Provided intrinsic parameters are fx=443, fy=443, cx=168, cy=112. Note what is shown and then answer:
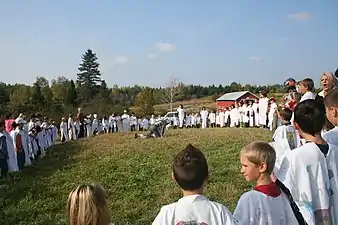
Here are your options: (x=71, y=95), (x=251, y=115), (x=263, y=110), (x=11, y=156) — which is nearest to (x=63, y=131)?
(x=251, y=115)

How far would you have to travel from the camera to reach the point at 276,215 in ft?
→ 10.5

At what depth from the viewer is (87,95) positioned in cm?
7562

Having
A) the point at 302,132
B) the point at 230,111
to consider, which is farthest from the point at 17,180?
the point at 230,111

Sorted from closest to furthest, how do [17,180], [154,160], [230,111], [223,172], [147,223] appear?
[147,223] < [223,172] < [17,180] < [154,160] < [230,111]

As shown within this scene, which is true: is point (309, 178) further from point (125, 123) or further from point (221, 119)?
point (125, 123)

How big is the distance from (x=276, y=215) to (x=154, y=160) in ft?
34.8

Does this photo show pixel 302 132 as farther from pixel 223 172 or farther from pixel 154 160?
pixel 154 160

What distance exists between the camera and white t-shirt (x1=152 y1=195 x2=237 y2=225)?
282 centimetres

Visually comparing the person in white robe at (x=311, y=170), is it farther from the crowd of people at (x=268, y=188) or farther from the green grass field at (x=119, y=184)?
the green grass field at (x=119, y=184)

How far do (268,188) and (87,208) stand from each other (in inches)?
52.1

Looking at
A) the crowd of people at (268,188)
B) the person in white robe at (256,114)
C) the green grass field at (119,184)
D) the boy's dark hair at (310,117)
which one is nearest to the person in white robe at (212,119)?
the person in white robe at (256,114)

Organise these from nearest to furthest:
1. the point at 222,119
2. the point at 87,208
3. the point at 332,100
A: 1. the point at 87,208
2. the point at 332,100
3. the point at 222,119

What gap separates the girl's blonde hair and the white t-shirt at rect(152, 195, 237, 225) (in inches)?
14.7

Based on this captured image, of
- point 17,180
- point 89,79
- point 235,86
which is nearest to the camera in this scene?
point 17,180
